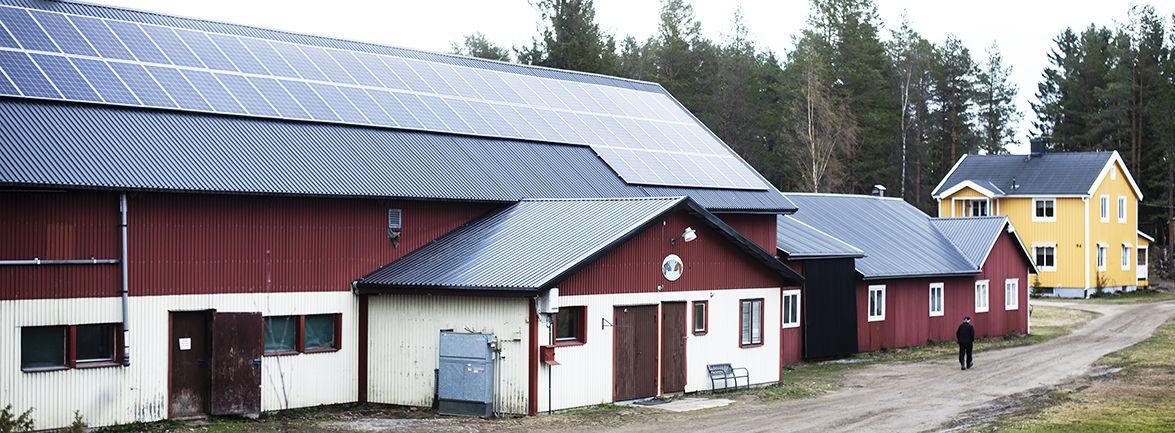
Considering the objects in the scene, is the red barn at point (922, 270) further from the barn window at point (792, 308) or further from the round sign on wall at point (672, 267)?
the round sign on wall at point (672, 267)

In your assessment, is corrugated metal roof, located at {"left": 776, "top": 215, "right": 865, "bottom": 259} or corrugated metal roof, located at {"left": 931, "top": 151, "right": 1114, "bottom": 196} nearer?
corrugated metal roof, located at {"left": 776, "top": 215, "right": 865, "bottom": 259}

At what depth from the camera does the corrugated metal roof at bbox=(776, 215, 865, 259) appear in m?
37.3

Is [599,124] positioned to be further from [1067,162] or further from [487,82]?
[1067,162]

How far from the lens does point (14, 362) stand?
869 inches

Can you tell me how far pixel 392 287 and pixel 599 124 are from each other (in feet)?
38.7

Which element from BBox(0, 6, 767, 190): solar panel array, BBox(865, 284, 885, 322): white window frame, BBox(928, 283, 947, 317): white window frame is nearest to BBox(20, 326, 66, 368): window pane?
BBox(0, 6, 767, 190): solar panel array

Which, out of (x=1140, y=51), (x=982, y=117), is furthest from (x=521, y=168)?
(x=982, y=117)

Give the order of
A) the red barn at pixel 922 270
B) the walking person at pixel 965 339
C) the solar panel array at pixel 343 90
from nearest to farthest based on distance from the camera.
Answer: the solar panel array at pixel 343 90 → the walking person at pixel 965 339 → the red barn at pixel 922 270

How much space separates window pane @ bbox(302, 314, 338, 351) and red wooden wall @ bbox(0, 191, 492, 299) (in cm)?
64

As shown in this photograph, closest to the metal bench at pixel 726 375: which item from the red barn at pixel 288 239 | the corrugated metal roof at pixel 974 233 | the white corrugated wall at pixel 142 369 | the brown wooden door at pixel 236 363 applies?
the red barn at pixel 288 239

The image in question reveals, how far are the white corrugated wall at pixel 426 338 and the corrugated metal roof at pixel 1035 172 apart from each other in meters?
49.8

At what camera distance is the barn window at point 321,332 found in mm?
26531

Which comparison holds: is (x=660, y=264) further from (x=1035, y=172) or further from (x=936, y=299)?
(x=1035, y=172)

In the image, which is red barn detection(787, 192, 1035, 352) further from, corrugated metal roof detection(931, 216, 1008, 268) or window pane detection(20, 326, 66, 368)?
window pane detection(20, 326, 66, 368)
